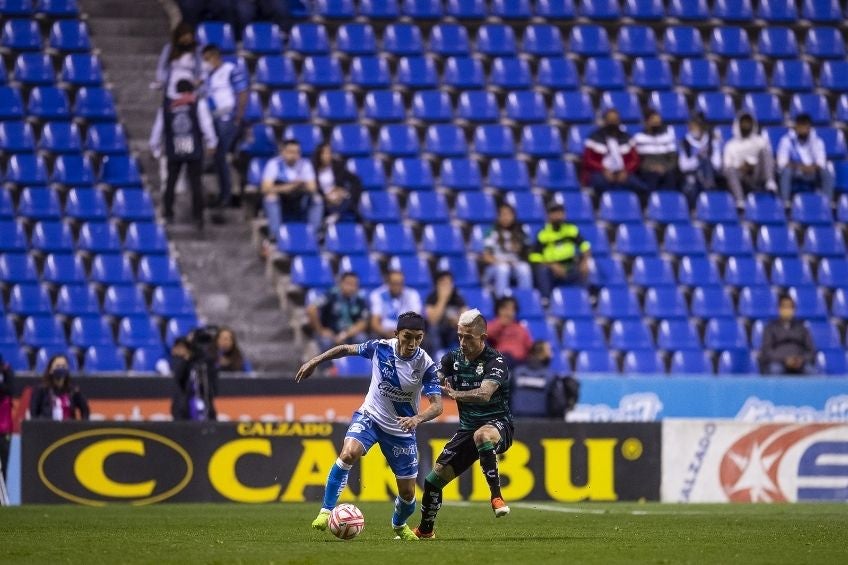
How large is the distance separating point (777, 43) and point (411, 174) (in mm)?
7761

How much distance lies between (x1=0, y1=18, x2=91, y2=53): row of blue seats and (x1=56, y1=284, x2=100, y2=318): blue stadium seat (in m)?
5.02

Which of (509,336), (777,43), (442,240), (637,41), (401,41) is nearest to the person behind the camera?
(509,336)

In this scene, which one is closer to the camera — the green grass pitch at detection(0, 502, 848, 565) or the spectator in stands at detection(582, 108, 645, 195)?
the green grass pitch at detection(0, 502, 848, 565)

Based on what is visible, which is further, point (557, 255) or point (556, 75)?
point (556, 75)

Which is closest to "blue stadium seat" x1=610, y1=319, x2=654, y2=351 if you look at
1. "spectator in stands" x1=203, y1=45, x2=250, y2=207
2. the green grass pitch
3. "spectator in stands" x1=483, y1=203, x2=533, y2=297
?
"spectator in stands" x1=483, y1=203, x2=533, y2=297

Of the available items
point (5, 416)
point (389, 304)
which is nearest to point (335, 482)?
point (5, 416)

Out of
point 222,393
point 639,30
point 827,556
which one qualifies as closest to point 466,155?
point 639,30

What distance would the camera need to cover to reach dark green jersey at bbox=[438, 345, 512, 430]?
13.8 meters

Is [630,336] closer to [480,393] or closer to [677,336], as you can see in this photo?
[677,336]

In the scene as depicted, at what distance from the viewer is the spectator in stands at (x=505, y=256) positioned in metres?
24.3

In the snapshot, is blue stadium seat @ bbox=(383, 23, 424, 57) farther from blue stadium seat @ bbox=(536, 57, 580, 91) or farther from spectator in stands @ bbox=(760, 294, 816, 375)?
spectator in stands @ bbox=(760, 294, 816, 375)

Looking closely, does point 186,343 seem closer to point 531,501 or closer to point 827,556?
point 531,501

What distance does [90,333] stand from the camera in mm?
23000

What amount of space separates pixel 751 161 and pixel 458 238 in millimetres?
5373
